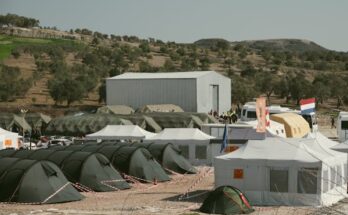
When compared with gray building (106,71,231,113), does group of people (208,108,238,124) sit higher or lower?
lower

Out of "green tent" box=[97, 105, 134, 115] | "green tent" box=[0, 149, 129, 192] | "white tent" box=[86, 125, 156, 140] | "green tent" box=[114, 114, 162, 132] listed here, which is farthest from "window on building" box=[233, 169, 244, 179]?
"green tent" box=[97, 105, 134, 115]

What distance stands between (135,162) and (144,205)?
20.5ft

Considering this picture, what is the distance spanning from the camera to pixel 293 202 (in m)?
20.4

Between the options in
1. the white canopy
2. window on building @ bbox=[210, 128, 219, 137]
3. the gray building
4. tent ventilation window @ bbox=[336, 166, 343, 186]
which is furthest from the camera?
the gray building

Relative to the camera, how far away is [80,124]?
48.4m

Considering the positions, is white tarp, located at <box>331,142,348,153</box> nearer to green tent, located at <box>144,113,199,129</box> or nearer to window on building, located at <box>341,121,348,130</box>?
window on building, located at <box>341,121,348,130</box>

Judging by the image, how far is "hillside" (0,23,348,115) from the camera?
253 ft

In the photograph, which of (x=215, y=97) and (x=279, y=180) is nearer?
(x=279, y=180)

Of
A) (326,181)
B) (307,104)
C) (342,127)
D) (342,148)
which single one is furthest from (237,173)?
(342,127)

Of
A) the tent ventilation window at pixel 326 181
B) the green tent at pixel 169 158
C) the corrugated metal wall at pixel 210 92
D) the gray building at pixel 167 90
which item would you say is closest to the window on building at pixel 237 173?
the tent ventilation window at pixel 326 181

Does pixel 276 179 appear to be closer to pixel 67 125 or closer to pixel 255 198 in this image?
pixel 255 198

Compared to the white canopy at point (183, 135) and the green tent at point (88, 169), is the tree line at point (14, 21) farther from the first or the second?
the green tent at point (88, 169)

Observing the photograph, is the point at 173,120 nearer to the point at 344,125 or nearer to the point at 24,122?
the point at 24,122

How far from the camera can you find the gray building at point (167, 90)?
199 ft
